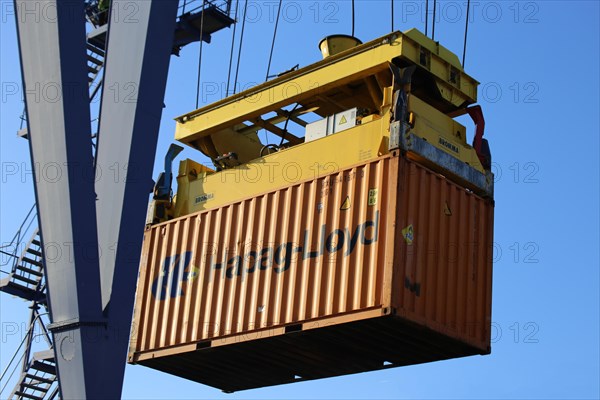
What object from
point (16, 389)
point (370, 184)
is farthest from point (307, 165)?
point (16, 389)

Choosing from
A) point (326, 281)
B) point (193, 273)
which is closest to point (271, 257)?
point (326, 281)

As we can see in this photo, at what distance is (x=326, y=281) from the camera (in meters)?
12.2

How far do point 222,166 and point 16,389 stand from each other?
35.0 feet

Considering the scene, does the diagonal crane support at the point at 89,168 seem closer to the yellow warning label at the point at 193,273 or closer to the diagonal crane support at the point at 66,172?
the diagonal crane support at the point at 66,172

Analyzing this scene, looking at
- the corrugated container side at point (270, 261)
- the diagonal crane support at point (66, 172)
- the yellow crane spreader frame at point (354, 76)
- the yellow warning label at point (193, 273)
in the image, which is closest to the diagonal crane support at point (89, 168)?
the diagonal crane support at point (66, 172)

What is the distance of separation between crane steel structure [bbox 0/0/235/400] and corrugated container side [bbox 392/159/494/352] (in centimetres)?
332

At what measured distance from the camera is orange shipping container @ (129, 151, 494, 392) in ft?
38.5

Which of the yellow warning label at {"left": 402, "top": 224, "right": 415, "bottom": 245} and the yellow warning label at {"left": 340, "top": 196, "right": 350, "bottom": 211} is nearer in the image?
the yellow warning label at {"left": 402, "top": 224, "right": 415, "bottom": 245}

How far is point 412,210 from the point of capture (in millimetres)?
11969

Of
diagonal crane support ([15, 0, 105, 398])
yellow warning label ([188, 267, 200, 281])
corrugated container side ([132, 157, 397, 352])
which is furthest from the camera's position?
yellow warning label ([188, 267, 200, 281])

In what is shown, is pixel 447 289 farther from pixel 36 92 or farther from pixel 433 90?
pixel 36 92

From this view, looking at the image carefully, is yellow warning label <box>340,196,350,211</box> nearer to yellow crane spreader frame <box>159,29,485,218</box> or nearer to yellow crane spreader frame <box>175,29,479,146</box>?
yellow crane spreader frame <box>159,29,485,218</box>

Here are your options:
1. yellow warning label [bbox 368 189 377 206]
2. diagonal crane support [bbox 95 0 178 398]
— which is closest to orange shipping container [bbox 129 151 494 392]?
yellow warning label [bbox 368 189 377 206]

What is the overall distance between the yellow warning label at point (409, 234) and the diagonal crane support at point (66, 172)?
153 inches
